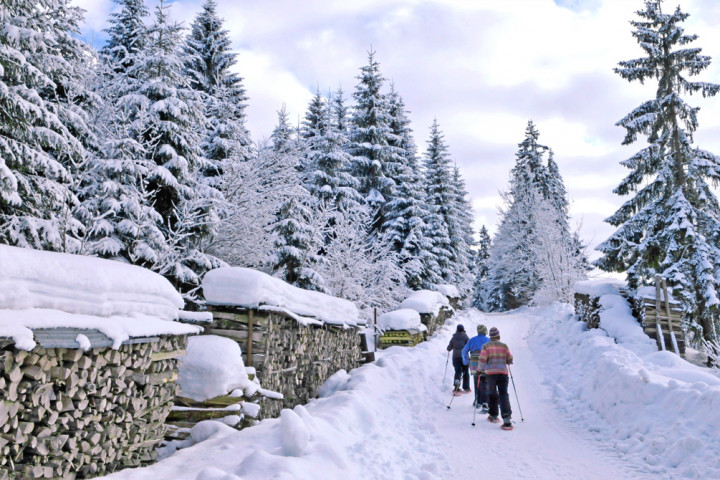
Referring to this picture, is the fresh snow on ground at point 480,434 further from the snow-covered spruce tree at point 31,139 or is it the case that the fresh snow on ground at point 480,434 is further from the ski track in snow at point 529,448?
the snow-covered spruce tree at point 31,139

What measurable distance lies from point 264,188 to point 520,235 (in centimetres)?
3176

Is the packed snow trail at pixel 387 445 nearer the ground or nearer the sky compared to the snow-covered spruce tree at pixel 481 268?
nearer the ground

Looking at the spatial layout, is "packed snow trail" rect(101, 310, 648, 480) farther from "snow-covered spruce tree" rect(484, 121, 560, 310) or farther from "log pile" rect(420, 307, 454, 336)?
"snow-covered spruce tree" rect(484, 121, 560, 310)

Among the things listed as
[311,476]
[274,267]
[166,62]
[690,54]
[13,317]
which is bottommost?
[311,476]

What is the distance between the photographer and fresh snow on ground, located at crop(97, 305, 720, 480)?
501 centimetres

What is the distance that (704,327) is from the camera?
15516 mm

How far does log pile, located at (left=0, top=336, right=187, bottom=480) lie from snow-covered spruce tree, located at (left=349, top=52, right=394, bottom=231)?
20576mm

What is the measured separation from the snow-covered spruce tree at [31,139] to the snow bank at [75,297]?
172 inches

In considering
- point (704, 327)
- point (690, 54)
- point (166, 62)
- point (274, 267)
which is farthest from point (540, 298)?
point (166, 62)

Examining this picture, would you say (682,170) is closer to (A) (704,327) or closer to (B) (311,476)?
(A) (704,327)

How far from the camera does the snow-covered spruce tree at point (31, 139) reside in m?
7.93

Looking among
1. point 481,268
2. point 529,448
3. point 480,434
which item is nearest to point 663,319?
point 480,434

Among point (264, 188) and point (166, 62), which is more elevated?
point (166, 62)

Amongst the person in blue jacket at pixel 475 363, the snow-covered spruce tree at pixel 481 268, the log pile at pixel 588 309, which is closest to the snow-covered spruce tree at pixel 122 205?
the person in blue jacket at pixel 475 363
